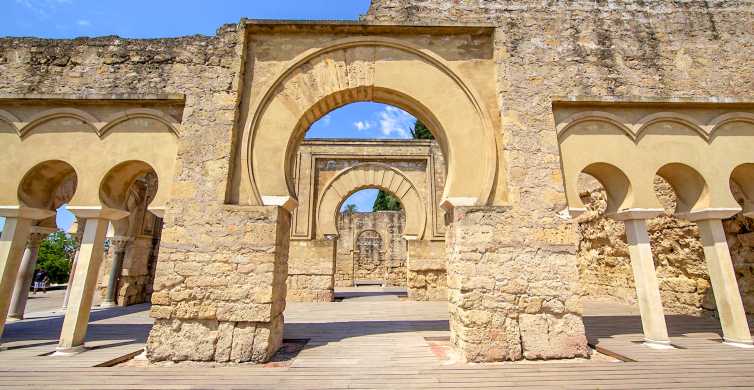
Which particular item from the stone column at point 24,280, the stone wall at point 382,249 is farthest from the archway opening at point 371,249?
the stone column at point 24,280

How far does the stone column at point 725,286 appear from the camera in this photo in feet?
15.2

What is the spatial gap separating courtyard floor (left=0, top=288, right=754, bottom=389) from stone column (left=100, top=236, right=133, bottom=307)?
413 centimetres

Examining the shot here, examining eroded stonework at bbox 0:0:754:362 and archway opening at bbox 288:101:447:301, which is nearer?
eroded stonework at bbox 0:0:754:362

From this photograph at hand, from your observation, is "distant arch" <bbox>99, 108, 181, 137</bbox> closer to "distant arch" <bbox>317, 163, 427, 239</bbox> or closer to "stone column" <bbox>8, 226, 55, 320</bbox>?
"stone column" <bbox>8, 226, 55, 320</bbox>

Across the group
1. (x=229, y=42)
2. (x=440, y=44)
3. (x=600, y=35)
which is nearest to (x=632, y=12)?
(x=600, y=35)

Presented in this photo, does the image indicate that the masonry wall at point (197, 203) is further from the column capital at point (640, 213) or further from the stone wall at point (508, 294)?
the column capital at point (640, 213)

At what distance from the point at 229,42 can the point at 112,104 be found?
194cm

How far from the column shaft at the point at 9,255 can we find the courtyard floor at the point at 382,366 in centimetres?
70

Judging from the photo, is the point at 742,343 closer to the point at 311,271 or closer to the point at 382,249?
the point at 311,271

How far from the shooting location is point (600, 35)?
5.28 metres

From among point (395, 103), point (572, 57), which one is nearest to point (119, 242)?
point (395, 103)

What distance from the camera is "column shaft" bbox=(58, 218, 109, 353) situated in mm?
4441

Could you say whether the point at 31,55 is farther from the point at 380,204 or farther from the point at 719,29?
the point at 380,204

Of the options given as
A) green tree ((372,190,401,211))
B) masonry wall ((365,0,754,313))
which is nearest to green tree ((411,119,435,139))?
green tree ((372,190,401,211))
